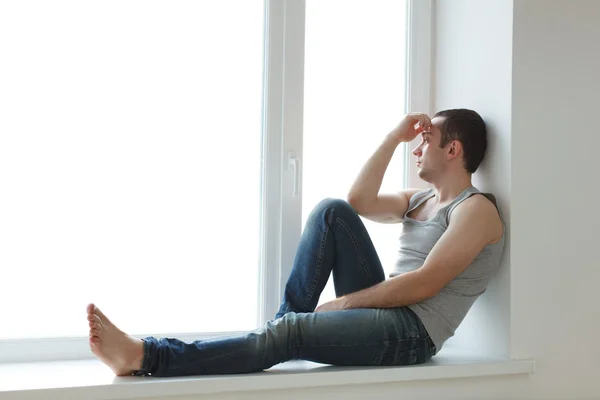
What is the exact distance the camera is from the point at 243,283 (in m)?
2.55

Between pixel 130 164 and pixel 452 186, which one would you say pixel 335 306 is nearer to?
pixel 452 186

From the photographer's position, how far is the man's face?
2486 mm

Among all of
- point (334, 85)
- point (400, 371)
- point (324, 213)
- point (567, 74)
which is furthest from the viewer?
point (334, 85)

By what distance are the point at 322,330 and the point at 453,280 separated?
1.59ft

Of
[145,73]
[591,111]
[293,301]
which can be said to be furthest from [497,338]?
[145,73]

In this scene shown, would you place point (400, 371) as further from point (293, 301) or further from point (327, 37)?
point (327, 37)

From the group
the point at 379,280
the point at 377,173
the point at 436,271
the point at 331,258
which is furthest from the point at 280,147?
the point at 436,271

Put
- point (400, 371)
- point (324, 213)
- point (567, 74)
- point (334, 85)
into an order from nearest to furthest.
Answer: point (400, 371) < point (324, 213) < point (567, 74) < point (334, 85)

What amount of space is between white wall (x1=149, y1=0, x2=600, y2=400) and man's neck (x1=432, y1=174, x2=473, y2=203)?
95 mm

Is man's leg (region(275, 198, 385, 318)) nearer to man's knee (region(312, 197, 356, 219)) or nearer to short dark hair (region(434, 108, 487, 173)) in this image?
man's knee (region(312, 197, 356, 219))

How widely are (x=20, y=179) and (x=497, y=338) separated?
1627mm

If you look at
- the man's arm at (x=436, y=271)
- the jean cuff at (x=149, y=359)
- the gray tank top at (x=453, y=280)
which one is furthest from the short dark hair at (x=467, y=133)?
A: the jean cuff at (x=149, y=359)

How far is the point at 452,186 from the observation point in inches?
97.3

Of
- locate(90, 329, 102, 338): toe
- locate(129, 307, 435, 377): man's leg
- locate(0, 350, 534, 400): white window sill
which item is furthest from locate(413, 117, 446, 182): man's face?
locate(90, 329, 102, 338): toe
